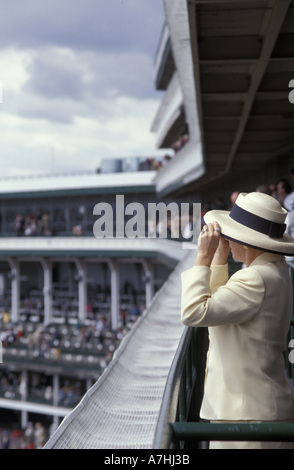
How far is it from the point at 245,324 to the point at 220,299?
0.53 feet

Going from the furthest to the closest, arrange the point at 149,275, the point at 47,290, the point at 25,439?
the point at 47,290
the point at 149,275
the point at 25,439

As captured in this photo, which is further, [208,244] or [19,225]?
[19,225]

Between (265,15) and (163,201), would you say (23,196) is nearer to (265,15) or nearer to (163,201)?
(163,201)

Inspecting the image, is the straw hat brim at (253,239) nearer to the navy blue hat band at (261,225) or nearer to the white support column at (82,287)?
the navy blue hat band at (261,225)

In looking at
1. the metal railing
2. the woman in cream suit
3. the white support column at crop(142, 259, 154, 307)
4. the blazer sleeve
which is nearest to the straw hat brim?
the woman in cream suit

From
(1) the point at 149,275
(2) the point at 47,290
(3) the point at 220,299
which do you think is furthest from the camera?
(2) the point at 47,290

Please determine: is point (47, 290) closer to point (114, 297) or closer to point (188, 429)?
point (114, 297)

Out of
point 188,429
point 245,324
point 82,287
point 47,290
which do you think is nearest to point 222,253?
point 245,324

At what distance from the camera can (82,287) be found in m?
29.0

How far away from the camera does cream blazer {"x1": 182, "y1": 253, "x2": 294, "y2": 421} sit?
76.0 inches

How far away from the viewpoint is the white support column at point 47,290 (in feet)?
95.1

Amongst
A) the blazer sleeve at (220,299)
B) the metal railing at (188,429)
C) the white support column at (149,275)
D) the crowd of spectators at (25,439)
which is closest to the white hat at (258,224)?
the blazer sleeve at (220,299)

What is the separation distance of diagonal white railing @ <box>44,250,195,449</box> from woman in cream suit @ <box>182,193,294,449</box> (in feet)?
1.41
